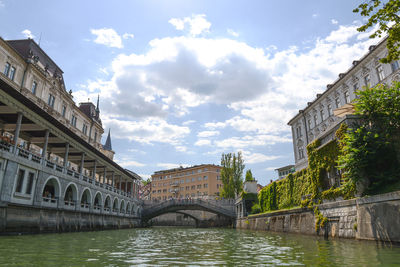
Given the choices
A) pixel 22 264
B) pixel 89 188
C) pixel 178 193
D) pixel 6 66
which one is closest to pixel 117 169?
pixel 89 188

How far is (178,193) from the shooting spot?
97562mm

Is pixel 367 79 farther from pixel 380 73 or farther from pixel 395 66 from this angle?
pixel 395 66

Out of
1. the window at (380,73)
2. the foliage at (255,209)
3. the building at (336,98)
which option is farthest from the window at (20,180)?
the window at (380,73)

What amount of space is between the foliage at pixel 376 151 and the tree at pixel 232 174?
4837 cm

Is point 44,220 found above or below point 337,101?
below

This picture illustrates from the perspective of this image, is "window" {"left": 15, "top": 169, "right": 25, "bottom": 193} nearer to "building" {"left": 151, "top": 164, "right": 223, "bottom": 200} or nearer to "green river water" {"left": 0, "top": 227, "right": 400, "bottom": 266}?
"green river water" {"left": 0, "top": 227, "right": 400, "bottom": 266}

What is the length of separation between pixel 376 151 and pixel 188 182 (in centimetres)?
8481

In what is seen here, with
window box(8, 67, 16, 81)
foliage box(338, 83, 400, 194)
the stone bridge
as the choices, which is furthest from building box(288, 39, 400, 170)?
window box(8, 67, 16, 81)

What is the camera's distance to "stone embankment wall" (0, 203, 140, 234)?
16608 mm

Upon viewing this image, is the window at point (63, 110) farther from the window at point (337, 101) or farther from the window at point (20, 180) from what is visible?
the window at point (337, 101)

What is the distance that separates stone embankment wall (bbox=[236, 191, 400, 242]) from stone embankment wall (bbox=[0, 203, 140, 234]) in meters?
18.6

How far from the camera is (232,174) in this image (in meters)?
62.6

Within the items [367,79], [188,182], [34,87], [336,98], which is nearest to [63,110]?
[34,87]

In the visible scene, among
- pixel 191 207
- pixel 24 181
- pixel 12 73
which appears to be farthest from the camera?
pixel 191 207
